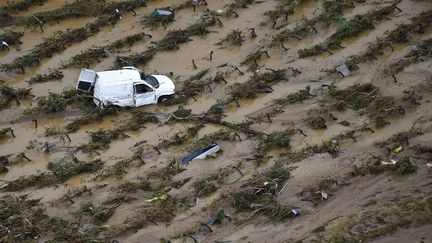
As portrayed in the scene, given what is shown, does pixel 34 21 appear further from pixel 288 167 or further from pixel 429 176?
pixel 429 176

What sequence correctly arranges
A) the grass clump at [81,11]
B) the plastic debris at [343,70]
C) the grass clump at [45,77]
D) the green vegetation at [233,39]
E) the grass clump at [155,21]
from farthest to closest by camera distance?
the grass clump at [81,11], the grass clump at [155,21], the green vegetation at [233,39], the grass clump at [45,77], the plastic debris at [343,70]

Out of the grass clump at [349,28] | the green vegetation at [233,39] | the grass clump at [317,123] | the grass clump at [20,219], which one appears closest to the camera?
the grass clump at [20,219]

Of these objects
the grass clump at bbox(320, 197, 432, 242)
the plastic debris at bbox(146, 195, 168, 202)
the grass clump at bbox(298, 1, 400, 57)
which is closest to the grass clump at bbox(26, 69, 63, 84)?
the plastic debris at bbox(146, 195, 168, 202)

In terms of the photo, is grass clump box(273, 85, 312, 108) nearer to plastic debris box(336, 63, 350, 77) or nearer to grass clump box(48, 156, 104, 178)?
plastic debris box(336, 63, 350, 77)

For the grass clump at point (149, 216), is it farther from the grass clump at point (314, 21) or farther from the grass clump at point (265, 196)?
the grass clump at point (314, 21)

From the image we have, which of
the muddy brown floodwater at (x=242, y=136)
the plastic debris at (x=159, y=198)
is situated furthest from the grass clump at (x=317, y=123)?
the plastic debris at (x=159, y=198)

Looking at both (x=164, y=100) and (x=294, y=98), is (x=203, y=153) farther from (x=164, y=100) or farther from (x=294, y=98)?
(x=294, y=98)
